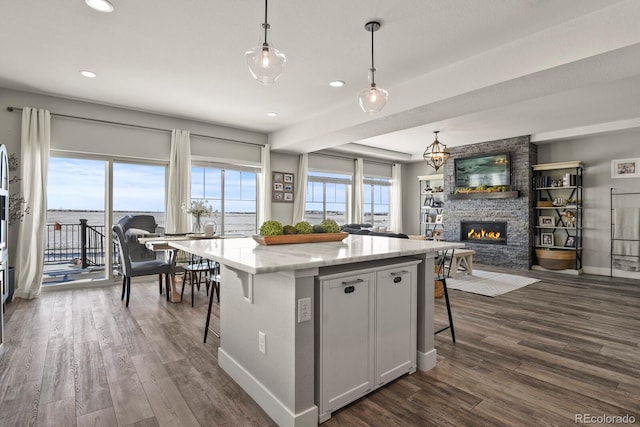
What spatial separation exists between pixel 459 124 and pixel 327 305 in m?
5.17

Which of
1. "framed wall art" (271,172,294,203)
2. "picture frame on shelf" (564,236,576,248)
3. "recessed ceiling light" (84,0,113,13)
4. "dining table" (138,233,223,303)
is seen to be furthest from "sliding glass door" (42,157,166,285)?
"picture frame on shelf" (564,236,576,248)

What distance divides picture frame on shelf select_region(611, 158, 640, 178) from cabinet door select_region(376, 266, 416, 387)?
20.2 feet

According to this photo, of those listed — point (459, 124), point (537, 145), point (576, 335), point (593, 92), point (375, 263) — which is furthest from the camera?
point (537, 145)

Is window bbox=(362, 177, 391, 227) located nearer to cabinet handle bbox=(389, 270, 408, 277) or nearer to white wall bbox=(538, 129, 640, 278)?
white wall bbox=(538, 129, 640, 278)

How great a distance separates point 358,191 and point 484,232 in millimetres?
3055

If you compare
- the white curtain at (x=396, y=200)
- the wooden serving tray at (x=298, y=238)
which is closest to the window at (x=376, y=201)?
the white curtain at (x=396, y=200)

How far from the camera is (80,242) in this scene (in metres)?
5.43

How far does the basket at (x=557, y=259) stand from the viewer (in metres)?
6.33

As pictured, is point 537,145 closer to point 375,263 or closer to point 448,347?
point 448,347

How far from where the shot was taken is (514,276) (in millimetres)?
5938

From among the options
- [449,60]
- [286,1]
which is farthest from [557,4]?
[286,1]

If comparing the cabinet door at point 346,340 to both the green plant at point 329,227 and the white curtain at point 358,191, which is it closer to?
the green plant at point 329,227

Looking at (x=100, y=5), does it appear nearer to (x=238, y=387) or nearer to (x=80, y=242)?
(x=238, y=387)

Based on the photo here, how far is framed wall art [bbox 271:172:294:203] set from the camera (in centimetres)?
679
